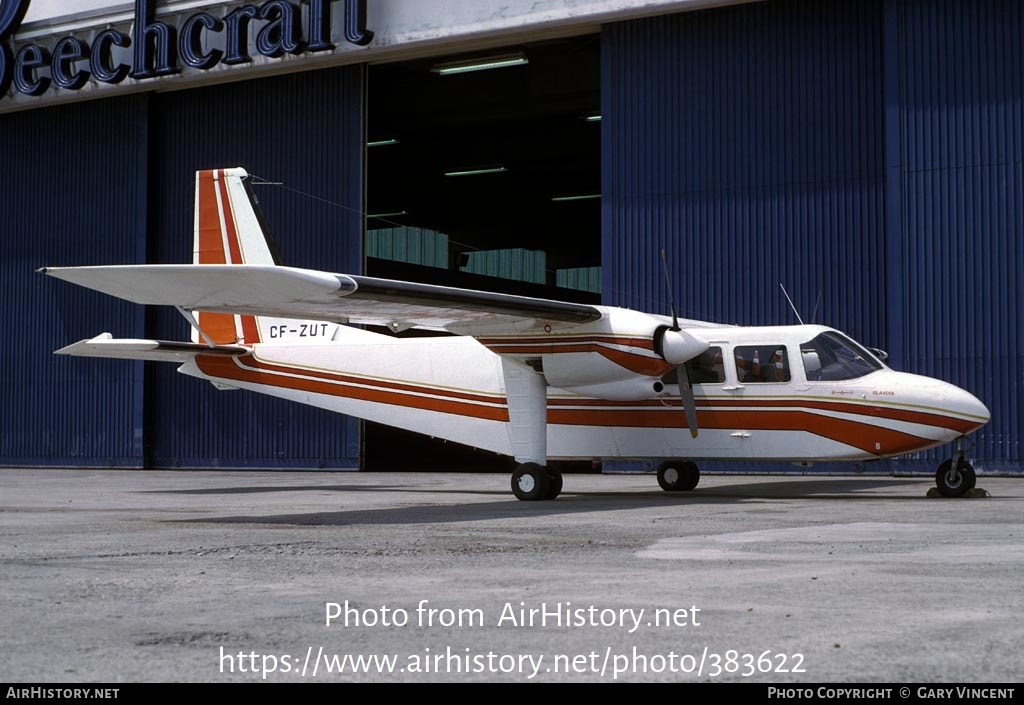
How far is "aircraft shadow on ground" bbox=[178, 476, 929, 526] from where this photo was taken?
1235 centimetres

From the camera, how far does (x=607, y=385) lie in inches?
634

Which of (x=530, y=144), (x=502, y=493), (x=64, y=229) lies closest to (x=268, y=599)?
(x=502, y=493)

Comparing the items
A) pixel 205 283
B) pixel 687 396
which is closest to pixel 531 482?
pixel 687 396

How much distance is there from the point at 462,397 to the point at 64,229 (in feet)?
62.7

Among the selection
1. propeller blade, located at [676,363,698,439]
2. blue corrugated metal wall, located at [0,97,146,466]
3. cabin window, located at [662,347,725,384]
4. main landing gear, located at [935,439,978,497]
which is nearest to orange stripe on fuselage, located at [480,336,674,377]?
propeller blade, located at [676,363,698,439]

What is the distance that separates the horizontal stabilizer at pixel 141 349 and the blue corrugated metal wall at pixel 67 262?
12.1 metres

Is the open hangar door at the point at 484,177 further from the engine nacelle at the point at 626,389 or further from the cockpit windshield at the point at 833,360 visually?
the cockpit windshield at the point at 833,360

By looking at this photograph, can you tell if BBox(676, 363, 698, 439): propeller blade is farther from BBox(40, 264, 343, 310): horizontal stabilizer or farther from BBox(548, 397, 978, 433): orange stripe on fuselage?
BBox(40, 264, 343, 310): horizontal stabilizer

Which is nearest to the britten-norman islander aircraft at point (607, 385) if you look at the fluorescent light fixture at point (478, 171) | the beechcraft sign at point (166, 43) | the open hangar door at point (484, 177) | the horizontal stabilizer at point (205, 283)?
the horizontal stabilizer at point (205, 283)

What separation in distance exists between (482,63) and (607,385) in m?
15.3

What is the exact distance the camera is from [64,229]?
32438 mm

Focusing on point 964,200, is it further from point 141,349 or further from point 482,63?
point 141,349

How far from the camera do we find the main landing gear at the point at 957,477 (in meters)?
15.4

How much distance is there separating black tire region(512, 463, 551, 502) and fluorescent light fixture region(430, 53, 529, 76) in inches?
604
